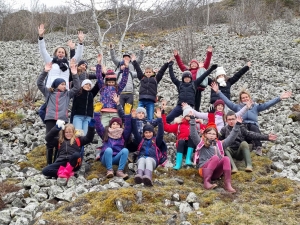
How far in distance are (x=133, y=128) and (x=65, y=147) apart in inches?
63.7

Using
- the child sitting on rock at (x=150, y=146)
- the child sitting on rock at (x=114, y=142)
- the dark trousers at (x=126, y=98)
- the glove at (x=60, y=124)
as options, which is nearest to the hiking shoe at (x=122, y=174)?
the child sitting on rock at (x=114, y=142)

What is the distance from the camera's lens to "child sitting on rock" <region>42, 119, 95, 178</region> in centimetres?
691

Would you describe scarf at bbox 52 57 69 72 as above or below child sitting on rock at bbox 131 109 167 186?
above

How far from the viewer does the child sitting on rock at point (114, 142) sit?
23.3 ft

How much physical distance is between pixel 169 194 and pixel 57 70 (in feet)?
15.9

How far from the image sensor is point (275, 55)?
19.8 m

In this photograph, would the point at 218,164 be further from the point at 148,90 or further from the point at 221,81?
the point at 221,81

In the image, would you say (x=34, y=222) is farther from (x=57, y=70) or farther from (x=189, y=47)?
(x=189, y=47)

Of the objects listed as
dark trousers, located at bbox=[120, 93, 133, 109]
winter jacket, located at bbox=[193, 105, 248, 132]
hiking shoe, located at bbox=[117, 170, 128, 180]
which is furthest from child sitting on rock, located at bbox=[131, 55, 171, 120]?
hiking shoe, located at bbox=[117, 170, 128, 180]

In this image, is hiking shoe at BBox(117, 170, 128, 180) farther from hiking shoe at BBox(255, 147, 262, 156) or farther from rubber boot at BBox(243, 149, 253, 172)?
hiking shoe at BBox(255, 147, 262, 156)

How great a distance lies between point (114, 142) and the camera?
7.55 meters

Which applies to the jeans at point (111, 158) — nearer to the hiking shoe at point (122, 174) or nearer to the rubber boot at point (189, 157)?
the hiking shoe at point (122, 174)

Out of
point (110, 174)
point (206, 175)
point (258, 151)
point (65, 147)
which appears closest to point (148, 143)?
point (110, 174)

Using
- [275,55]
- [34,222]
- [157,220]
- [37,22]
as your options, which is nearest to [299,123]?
[157,220]
